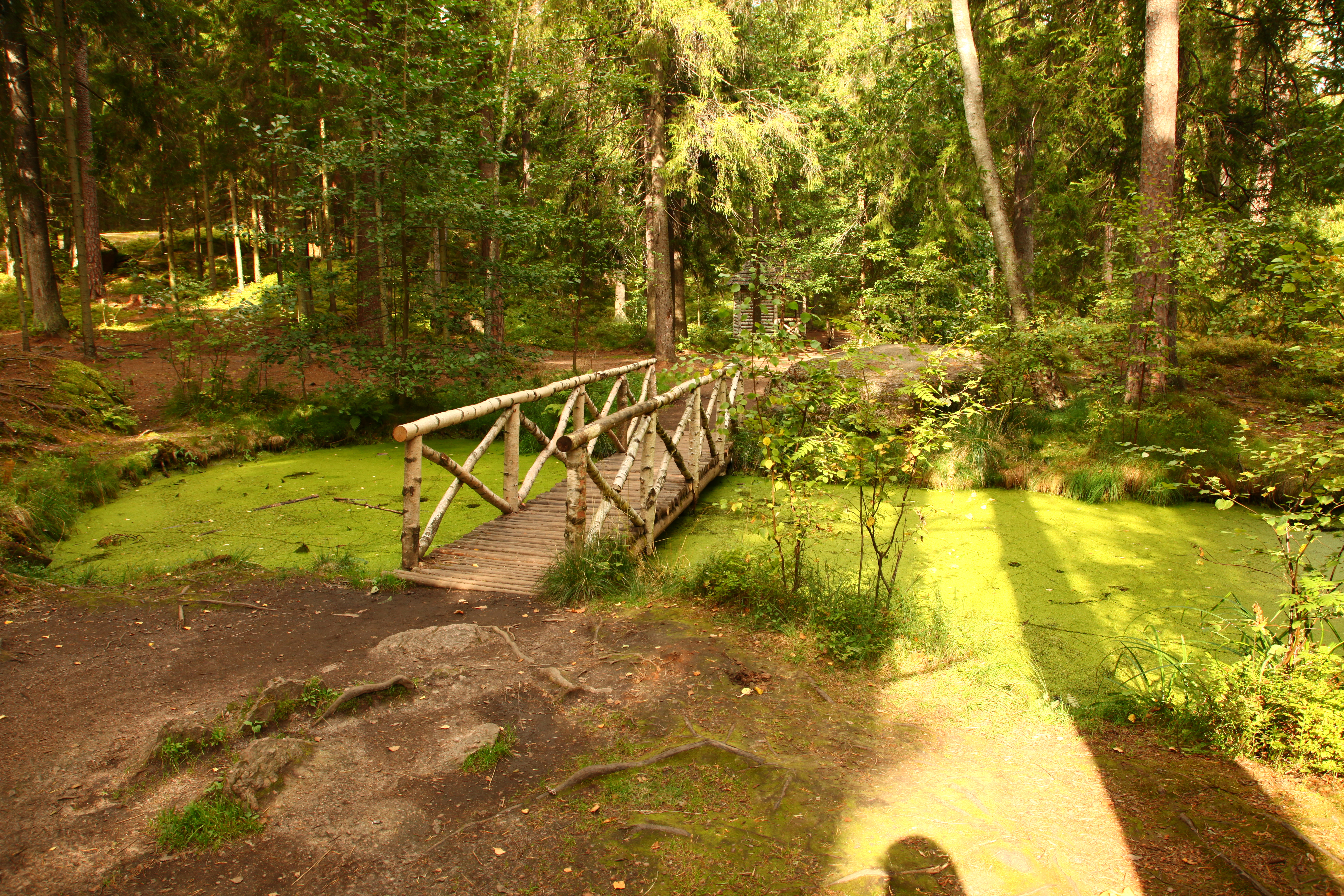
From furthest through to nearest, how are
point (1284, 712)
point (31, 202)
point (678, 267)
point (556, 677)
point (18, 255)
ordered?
point (678, 267) < point (31, 202) < point (18, 255) < point (556, 677) < point (1284, 712)

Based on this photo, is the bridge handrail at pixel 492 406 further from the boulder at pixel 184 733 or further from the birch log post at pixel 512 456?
the boulder at pixel 184 733

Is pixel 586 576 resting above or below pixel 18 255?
below

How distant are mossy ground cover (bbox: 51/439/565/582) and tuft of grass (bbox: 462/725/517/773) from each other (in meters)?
2.41

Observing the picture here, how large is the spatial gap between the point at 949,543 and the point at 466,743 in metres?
4.31

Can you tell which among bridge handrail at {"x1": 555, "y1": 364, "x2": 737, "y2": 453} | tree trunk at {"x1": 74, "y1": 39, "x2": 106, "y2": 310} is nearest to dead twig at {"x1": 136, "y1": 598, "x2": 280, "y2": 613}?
bridge handrail at {"x1": 555, "y1": 364, "x2": 737, "y2": 453}

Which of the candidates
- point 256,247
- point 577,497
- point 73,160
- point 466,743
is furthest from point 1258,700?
point 256,247

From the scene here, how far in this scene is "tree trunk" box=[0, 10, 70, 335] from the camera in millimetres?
12125

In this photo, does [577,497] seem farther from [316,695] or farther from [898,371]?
[898,371]

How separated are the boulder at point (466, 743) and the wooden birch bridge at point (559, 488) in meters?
1.57

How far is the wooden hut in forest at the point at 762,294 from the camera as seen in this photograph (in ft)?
51.7

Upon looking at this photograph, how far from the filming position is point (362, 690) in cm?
288

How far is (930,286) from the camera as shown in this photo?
14.5m

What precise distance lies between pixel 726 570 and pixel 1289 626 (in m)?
2.49

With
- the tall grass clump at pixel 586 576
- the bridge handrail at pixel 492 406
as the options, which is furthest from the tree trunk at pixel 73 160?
the tall grass clump at pixel 586 576
